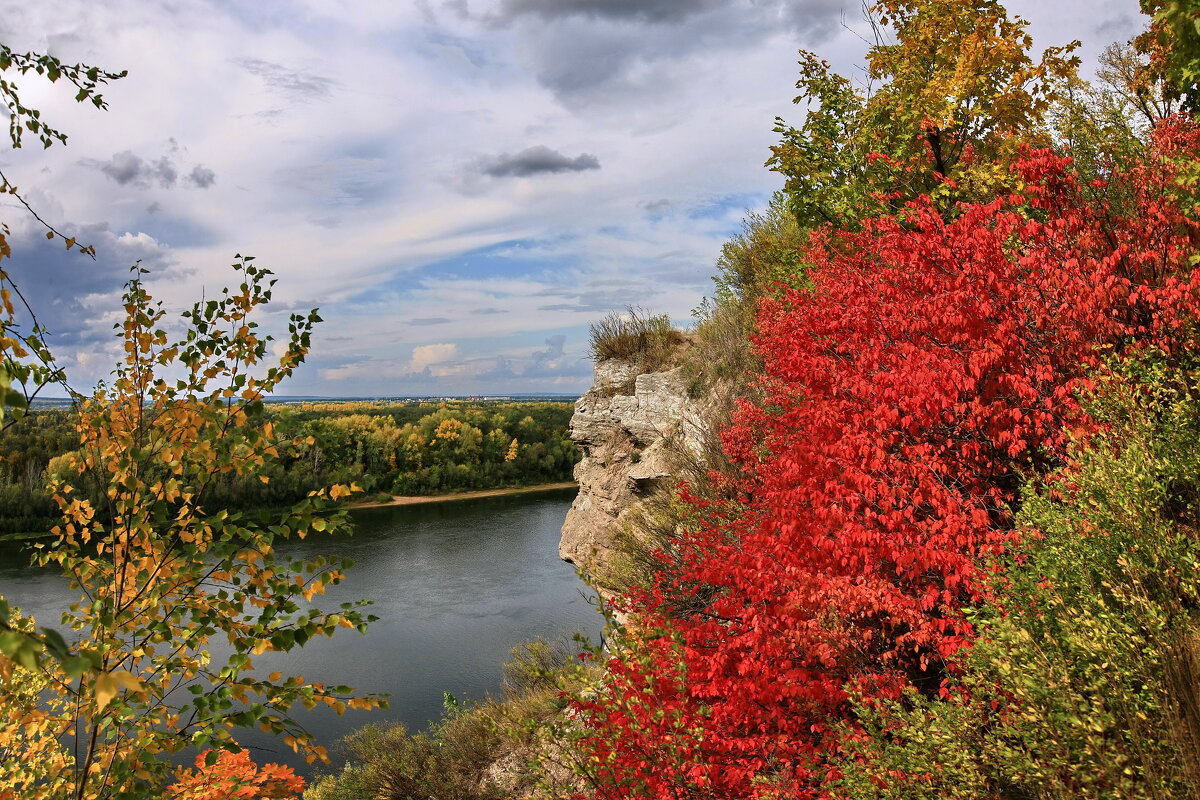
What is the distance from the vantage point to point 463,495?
72.8 meters

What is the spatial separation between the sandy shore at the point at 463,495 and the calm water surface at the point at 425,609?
46.1 ft

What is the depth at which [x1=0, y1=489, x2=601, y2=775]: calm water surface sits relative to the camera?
2430 cm

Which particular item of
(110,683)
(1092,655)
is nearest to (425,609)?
(1092,655)

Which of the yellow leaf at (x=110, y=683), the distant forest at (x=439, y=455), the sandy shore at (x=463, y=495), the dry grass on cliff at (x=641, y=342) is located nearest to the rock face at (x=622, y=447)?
the dry grass on cliff at (x=641, y=342)

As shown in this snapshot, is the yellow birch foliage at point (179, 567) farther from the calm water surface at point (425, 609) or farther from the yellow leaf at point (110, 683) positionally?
the calm water surface at point (425, 609)

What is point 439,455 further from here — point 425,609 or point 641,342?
point 641,342

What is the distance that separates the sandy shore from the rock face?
4732 cm

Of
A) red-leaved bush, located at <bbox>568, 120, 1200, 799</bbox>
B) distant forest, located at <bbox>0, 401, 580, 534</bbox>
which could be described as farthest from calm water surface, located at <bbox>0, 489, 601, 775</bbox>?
distant forest, located at <bbox>0, 401, 580, 534</bbox>

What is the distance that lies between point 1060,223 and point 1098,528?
11.3 feet

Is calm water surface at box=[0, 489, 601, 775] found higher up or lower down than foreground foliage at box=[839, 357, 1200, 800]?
lower down

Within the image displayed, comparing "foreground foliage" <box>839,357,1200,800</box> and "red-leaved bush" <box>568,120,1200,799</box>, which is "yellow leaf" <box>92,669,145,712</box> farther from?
"red-leaved bush" <box>568,120,1200,799</box>

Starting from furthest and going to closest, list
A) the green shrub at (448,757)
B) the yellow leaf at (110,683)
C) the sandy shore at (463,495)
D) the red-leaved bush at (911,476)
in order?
the sandy shore at (463,495) → the green shrub at (448,757) → the red-leaved bush at (911,476) → the yellow leaf at (110,683)

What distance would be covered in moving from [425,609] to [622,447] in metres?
16.9

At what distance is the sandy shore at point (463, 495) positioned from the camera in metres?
67.6
